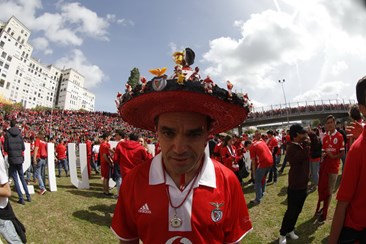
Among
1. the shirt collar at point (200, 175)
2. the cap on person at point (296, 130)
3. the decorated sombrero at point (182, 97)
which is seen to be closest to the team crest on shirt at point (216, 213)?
the shirt collar at point (200, 175)

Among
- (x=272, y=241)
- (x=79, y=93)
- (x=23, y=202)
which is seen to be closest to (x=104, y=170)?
(x=23, y=202)

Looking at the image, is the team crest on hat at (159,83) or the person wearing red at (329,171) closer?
the team crest on hat at (159,83)

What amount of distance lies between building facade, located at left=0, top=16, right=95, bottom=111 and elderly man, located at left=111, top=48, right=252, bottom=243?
99060mm

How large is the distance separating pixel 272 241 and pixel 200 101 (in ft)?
17.0

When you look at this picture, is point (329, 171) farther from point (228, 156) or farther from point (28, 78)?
point (28, 78)

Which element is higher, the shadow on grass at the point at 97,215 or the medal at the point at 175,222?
the medal at the point at 175,222

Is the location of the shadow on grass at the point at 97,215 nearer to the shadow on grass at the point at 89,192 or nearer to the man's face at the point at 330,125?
the shadow on grass at the point at 89,192

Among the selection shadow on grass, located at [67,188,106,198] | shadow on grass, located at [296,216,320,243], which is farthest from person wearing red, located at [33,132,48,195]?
shadow on grass, located at [296,216,320,243]

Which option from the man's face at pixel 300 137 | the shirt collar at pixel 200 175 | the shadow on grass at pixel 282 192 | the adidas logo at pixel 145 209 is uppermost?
the man's face at pixel 300 137

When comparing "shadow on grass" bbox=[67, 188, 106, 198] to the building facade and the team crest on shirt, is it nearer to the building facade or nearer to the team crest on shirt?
the team crest on shirt

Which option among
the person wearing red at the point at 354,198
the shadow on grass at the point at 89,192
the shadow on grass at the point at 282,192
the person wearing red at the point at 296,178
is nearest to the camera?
the person wearing red at the point at 354,198

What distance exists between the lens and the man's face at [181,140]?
5.89 feet

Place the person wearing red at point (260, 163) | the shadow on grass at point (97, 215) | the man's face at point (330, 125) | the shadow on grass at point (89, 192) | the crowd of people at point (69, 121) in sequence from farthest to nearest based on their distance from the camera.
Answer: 1. the crowd of people at point (69, 121)
2. the shadow on grass at point (89, 192)
3. the person wearing red at point (260, 163)
4. the shadow on grass at point (97, 215)
5. the man's face at point (330, 125)

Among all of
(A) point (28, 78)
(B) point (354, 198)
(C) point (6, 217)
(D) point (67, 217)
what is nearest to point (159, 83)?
(B) point (354, 198)
